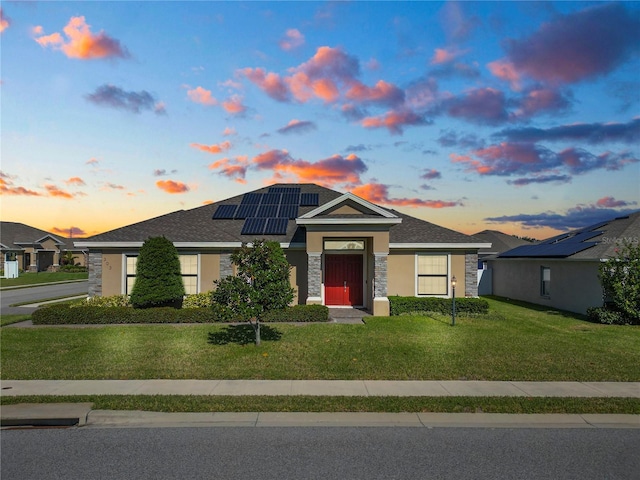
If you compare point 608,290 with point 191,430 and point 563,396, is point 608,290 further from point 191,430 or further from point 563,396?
point 191,430

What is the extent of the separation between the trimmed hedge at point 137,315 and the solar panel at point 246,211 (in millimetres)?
7641

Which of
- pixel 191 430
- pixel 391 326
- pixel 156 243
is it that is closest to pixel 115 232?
pixel 156 243

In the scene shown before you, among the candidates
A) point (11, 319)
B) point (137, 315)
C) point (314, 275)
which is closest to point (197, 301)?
point (137, 315)

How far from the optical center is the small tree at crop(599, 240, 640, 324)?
59.7ft

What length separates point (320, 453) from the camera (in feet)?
20.6

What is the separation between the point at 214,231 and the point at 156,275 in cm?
418

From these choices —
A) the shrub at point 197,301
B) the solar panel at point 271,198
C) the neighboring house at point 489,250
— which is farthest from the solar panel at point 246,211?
the neighboring house at point 489,250

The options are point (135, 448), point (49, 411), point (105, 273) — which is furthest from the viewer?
point (105, 273)

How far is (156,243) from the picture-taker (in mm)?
18859

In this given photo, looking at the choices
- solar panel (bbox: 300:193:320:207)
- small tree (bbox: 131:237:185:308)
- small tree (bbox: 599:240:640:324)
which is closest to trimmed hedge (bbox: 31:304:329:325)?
small tree (bbox: 131:237:185:308)

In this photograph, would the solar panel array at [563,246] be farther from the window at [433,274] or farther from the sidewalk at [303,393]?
the sidewalk at [303,393]

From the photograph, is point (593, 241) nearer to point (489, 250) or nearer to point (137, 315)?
point (489, 250)

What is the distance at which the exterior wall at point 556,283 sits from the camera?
21000 mm

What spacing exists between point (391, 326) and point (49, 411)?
37.7ft
